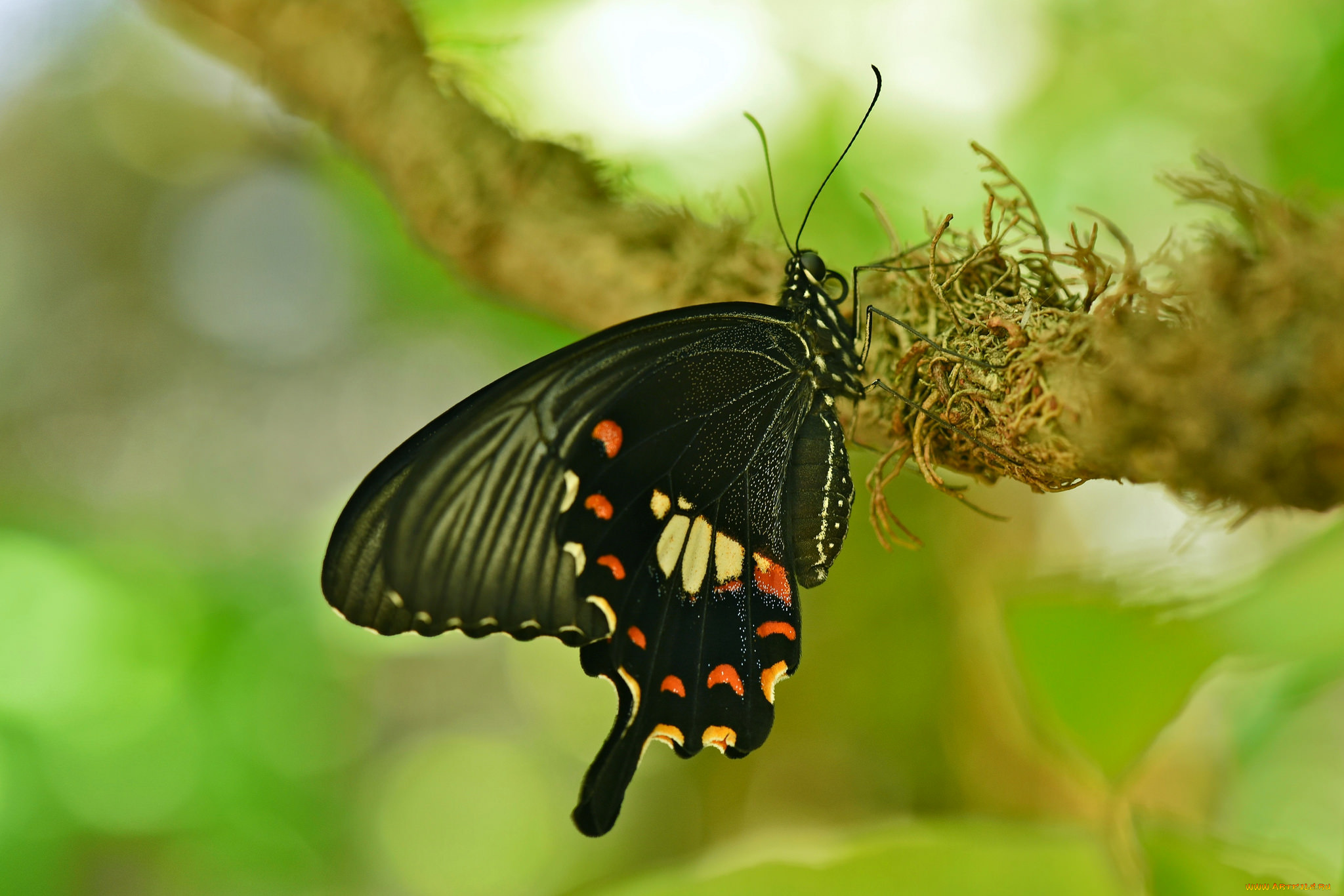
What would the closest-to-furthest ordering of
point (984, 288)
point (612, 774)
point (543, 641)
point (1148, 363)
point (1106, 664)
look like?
1. point (1148, 363)
2. point (1106, 664)
3. point (984, 288)
4. point (612, 774)
5. point (543, 641)

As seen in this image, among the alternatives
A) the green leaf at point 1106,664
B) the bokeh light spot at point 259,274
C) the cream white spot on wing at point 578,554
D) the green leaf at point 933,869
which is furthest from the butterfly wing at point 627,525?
the bokeh light spot at point 259,274

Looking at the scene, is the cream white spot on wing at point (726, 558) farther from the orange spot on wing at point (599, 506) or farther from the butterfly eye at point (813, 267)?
the butterfly eye at point (813, 267)

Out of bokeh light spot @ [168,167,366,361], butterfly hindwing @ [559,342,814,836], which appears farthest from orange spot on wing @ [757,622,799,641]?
bokeh light spot @ [168,167,366,361]

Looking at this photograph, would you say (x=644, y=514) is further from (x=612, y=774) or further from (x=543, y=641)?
(x=543, y=641)

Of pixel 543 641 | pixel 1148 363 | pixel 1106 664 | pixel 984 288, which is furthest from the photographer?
pixel 543 641

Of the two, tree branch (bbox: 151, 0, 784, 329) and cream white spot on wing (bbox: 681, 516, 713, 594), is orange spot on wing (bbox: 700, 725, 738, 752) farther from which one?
tree branch (bbox: 151, 0, 784, 329)

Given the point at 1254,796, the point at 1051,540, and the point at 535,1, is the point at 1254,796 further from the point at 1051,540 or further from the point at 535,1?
the point at 535,1

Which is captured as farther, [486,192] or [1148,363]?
[486,192]

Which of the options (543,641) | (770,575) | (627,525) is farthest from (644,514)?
(543,641)
